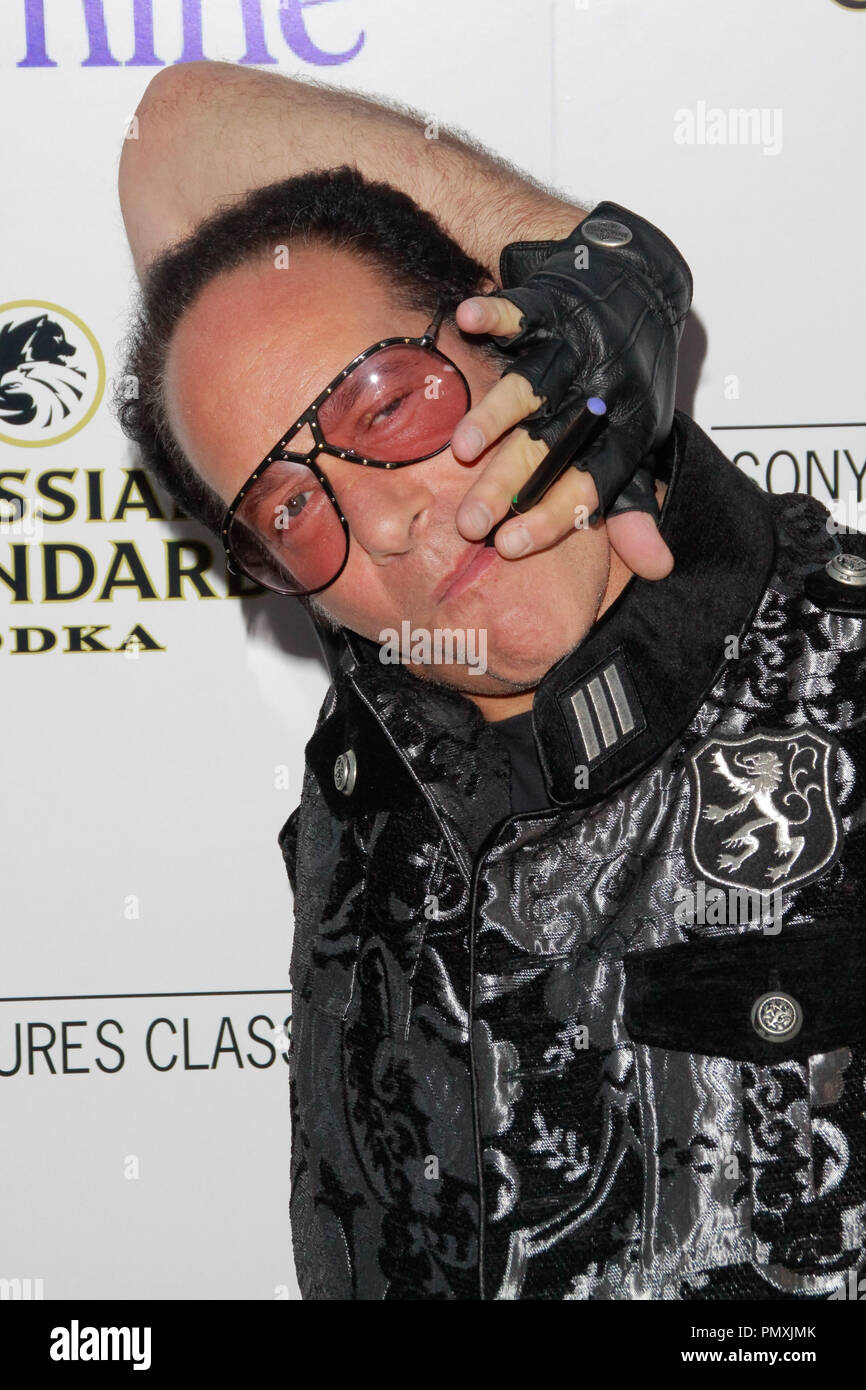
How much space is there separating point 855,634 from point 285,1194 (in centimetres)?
119

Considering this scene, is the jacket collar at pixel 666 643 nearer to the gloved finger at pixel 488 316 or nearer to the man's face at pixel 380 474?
the man's face at pixel 380 474

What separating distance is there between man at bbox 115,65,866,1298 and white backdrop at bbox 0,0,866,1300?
1.41ft

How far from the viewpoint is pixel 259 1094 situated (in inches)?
73.5

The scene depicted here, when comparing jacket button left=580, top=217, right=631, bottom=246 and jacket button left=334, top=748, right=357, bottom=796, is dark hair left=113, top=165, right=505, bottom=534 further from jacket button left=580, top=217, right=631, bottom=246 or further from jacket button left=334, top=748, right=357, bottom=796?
jacket button left=334, top=748, right=357, bottom=796

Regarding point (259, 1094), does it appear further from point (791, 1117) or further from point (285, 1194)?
point (791, 1117)

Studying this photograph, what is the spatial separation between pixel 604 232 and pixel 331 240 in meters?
0.26

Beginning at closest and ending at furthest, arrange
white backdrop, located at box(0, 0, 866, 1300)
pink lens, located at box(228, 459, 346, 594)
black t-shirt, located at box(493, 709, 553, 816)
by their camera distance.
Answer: pink lens, located at box(228, 459, 346, 594)
black t-shirt, located at box(493, 709, 553, 816)
white backdrop, located at box(0, 0, 866, 1300)

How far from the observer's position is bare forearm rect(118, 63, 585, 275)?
1399 millimetres

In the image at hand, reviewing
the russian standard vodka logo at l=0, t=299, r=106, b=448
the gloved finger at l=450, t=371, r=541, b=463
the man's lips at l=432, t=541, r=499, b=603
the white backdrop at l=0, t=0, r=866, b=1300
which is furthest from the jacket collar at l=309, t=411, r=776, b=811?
the russian standard vodka logo at l=0, t=299, r=106, b=448

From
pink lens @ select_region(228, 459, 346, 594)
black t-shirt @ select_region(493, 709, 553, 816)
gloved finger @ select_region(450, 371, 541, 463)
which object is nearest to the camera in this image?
gloved finger @ select_region(450, 371, 541, 463)

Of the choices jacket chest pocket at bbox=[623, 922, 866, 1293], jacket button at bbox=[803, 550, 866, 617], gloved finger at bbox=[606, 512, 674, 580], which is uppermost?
gloved finger at bbox=[606, 512, 674, 580]

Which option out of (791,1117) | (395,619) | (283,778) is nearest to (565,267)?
(395,619)

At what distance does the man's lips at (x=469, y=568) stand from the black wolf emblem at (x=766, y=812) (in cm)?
27

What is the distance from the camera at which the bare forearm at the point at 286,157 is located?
1.40 meters
